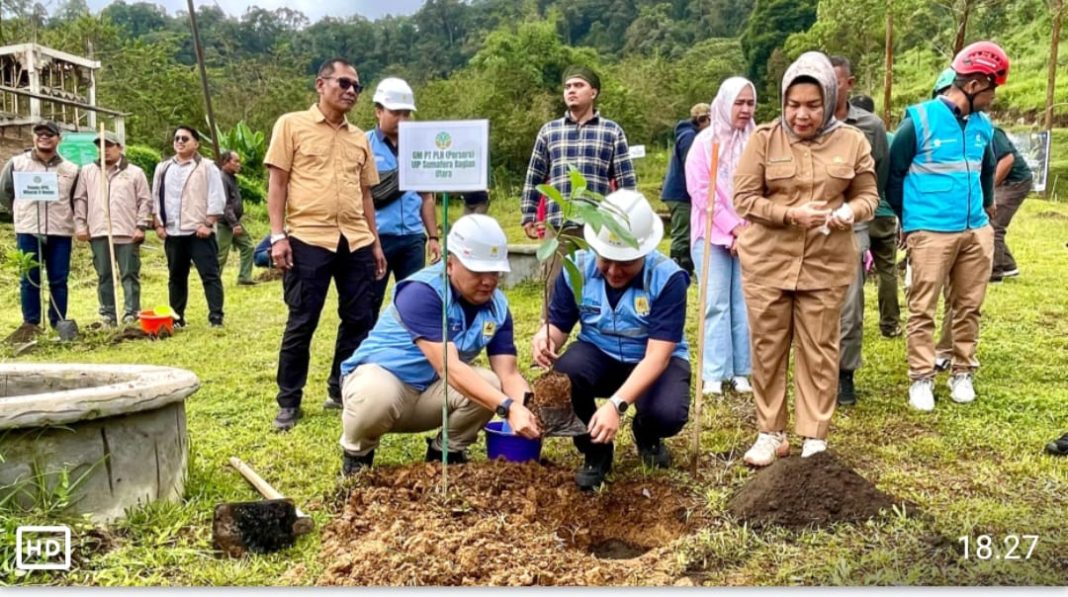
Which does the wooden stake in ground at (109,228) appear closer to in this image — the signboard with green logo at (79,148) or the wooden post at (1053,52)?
the signboard with green logo at (79,148)

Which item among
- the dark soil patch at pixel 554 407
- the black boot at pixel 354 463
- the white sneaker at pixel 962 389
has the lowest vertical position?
the black boot at pixel 354 463

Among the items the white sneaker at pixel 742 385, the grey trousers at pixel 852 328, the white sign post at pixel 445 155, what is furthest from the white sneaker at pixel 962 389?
the white sign post at pixel 445 155

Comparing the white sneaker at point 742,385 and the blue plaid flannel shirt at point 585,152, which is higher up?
the blue plaid flannel shirt at point 585,152

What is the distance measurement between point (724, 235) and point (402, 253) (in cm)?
155

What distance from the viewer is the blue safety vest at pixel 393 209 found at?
428 cm

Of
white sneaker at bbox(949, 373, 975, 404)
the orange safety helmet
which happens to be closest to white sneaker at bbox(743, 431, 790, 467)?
white sneaker at bbox(949, 373, 975, 404)

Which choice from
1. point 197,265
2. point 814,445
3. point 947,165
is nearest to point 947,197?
point 947,165

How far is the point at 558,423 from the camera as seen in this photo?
2914mm

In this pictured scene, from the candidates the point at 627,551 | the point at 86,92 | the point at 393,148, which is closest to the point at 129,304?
the point at 86,92

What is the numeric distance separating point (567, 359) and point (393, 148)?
66.7 inches

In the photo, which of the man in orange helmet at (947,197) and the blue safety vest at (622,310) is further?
the man in orange helmet at (947,197)

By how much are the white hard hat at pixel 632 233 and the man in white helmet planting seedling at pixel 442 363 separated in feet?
1.00

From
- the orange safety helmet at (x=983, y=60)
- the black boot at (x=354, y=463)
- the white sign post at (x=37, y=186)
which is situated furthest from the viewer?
the white sign post at (x=37, y=186)

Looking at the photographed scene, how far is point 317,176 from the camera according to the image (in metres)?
3.72
